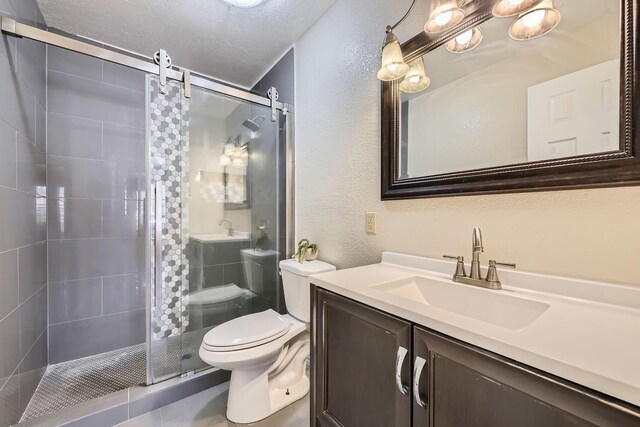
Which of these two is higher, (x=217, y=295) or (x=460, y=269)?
(x=460, y=269)

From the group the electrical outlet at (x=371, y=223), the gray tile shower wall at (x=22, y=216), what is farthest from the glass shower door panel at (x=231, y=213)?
the electrical outlet at (x=371, y=223)

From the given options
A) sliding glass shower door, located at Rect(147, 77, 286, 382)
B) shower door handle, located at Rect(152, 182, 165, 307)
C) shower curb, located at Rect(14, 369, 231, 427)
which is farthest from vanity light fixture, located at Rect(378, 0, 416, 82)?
shower curb, located at Rect(14, 369, 231, 427)

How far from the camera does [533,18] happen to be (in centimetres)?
88

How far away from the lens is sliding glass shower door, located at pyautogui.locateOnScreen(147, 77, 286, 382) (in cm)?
159

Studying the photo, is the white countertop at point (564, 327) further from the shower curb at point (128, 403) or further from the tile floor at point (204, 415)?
the shower curb at point (128, 403)

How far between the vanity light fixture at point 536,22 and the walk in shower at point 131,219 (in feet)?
5.07

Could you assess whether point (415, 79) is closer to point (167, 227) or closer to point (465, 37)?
point (465, 37)

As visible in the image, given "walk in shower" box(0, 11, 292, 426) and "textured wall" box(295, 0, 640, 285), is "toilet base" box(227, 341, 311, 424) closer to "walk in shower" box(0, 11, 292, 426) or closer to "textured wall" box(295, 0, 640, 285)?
"walk in shower" box(0, 11, 292, 426)

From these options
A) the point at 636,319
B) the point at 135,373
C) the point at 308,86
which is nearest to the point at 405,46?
the point at 308,86

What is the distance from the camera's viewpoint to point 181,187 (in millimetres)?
1661

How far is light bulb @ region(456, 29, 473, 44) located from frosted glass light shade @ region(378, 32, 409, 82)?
0.22m

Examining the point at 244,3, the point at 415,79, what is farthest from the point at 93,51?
the point at 415,79

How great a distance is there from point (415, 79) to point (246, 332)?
1563 millimetres

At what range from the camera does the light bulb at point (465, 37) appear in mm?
1040
